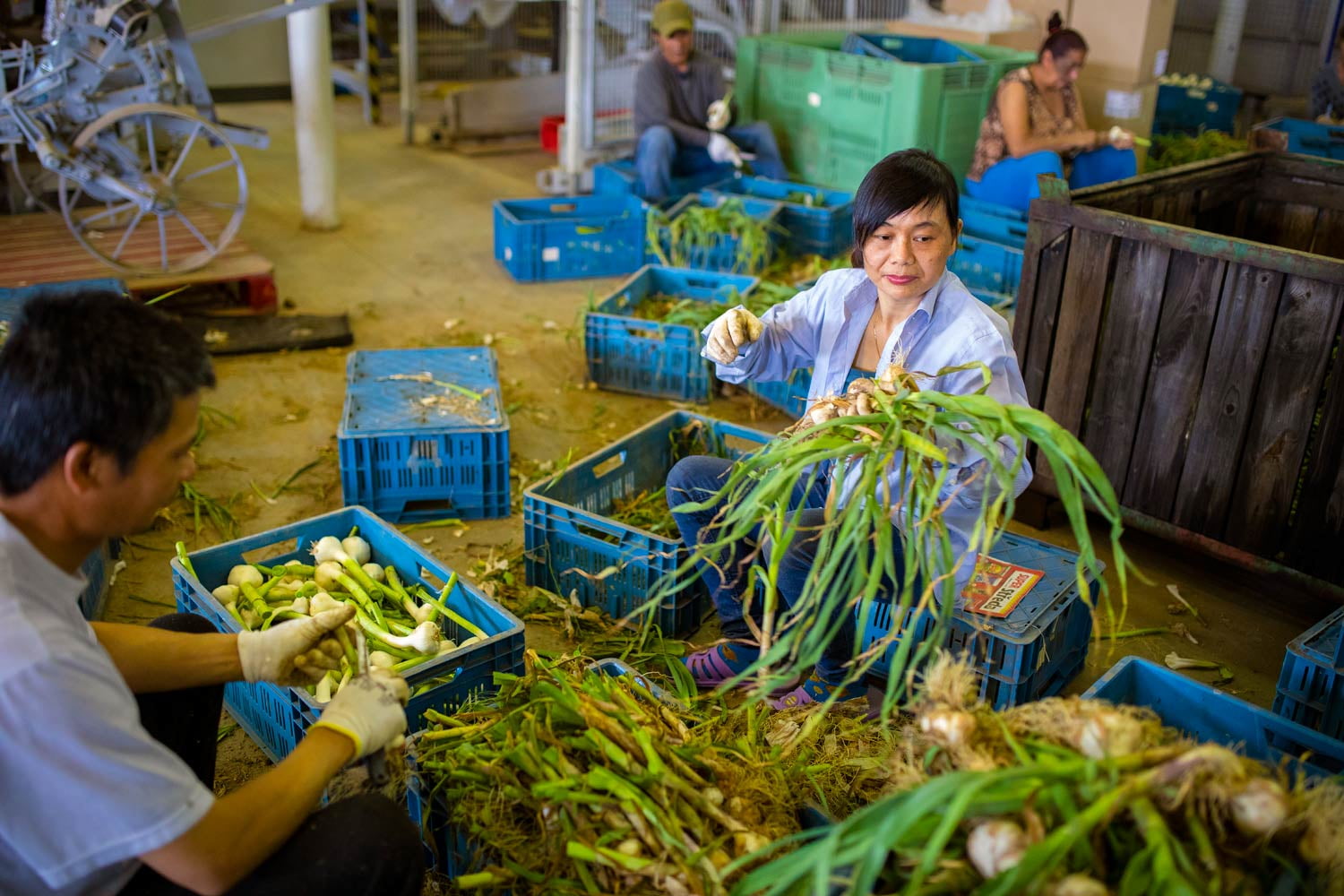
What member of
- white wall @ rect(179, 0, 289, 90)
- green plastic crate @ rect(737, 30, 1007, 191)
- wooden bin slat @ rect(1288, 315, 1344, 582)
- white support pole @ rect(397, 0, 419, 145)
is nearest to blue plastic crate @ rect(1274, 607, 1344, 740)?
wooden bin slat @ rect(1288, 315, 1344, 582)

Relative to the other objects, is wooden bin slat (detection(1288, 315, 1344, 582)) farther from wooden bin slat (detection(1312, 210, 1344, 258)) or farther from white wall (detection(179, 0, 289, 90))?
white wall (detection(179, 0, 289, 90))

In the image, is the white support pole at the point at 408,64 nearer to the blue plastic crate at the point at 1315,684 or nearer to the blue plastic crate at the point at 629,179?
the blue plastic crate at the point at 629,179

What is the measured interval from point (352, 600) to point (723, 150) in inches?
175

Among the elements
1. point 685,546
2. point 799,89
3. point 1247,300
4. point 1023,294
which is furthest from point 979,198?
point 685,546

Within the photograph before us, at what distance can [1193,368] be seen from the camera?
359 cm

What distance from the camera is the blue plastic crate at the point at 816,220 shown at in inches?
240

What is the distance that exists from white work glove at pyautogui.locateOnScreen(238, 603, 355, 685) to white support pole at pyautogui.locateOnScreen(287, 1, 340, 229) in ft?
17.2

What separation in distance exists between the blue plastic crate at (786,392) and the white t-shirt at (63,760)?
3.32 m

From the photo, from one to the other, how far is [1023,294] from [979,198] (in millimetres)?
2509

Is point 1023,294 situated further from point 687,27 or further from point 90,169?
point 90,169

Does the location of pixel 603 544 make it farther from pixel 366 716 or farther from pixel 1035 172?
pixel 1035 172

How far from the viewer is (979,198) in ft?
20.5

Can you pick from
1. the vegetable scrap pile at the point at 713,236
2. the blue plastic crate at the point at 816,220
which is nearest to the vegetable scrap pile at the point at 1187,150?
the blue plastic crate at the point at 816,220

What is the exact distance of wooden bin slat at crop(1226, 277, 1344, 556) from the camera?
130 inches
